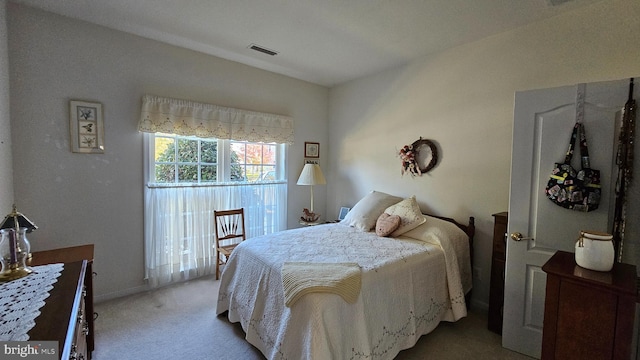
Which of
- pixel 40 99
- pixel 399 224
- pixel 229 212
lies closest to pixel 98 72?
pixel 40 99

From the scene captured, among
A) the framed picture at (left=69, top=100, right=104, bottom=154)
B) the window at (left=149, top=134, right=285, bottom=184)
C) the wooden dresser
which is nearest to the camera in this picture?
the wooden dresser

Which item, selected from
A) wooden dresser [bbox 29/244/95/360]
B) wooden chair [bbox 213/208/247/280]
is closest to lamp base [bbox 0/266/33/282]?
wooden dresser [bbox 29/244/95/360]

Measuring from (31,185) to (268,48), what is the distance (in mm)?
2485

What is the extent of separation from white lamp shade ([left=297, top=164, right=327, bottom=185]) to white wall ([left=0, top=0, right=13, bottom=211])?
2699 millimetres

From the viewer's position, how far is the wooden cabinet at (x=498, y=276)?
2211 mm

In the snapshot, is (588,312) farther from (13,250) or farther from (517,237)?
(13,250)

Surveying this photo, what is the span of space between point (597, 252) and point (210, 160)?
3.39 metres

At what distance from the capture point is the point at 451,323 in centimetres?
236

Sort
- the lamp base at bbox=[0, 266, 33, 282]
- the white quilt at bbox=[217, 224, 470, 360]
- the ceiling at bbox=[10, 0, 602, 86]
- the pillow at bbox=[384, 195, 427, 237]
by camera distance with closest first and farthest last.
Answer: the lamp base at bbox=[0, 266, 33, 282], the white quilt at bbox=[217, 224, 470, 360], the ceiling at bbox=[10, 0, 602, 86], the pillow at bbox=[384, 195, 427, 237]

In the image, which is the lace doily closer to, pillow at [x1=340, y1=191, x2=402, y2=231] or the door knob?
pillow at [x1=340, y1=191, x2=402, y2=231]

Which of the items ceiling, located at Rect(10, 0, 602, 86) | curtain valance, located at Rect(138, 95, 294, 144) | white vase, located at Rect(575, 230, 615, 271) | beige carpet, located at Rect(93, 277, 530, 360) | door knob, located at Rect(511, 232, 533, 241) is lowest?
beige carpet, located at Rect(93, 277, 530, 360)

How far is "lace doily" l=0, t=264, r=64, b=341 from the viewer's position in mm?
848

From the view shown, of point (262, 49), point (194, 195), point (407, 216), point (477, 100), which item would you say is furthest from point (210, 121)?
point (477, 100)

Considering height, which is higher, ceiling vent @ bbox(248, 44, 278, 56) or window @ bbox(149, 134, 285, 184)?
ceiling vent @ bbox(248, 44, 278, 56)
